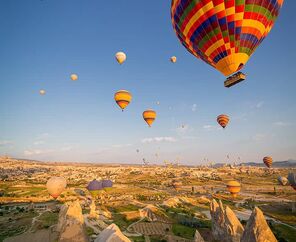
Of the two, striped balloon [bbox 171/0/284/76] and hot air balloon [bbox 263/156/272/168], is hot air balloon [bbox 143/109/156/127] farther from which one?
hot air balloon [bbox 263/156/272/168]

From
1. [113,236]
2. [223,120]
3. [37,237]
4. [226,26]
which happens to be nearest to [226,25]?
[226,26]

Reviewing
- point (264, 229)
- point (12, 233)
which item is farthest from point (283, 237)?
point (12, 233)

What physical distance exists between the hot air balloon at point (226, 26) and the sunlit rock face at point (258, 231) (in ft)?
43.0

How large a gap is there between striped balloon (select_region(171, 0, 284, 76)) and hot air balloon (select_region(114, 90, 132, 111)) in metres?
20.2

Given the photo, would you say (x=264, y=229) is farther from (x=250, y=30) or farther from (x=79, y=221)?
(x=250, y=30)

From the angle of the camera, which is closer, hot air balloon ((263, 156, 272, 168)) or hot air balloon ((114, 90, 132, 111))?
hot air balloon ((114, 90, 132, 111))

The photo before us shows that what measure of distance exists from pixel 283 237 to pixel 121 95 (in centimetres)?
3378

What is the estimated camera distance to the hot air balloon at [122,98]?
4344 cm

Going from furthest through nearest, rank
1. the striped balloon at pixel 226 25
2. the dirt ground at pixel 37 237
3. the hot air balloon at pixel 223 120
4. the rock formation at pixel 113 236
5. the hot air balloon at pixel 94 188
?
1. the hot air balloon at pixel 94 188
2. the hot air balloon at pixel 223 120
3. the dirt ground at pixel 37 237
4. the striped balloon at pixel 226 25
5. the rock formation at pixel 113 236

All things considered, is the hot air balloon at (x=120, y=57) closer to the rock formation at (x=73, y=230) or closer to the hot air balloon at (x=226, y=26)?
the hot air balloon at (x=226, y=26)

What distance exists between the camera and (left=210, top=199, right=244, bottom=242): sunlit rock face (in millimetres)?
29031

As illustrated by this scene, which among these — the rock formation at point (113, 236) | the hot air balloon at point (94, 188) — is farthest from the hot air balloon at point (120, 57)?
the rock formation at point (113, 236)

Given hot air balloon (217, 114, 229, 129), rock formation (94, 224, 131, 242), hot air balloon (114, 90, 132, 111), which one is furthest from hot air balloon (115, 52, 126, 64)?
rock formation (94, 224, 131, 242)

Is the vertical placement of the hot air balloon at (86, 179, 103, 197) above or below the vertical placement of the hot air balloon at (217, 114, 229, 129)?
below
